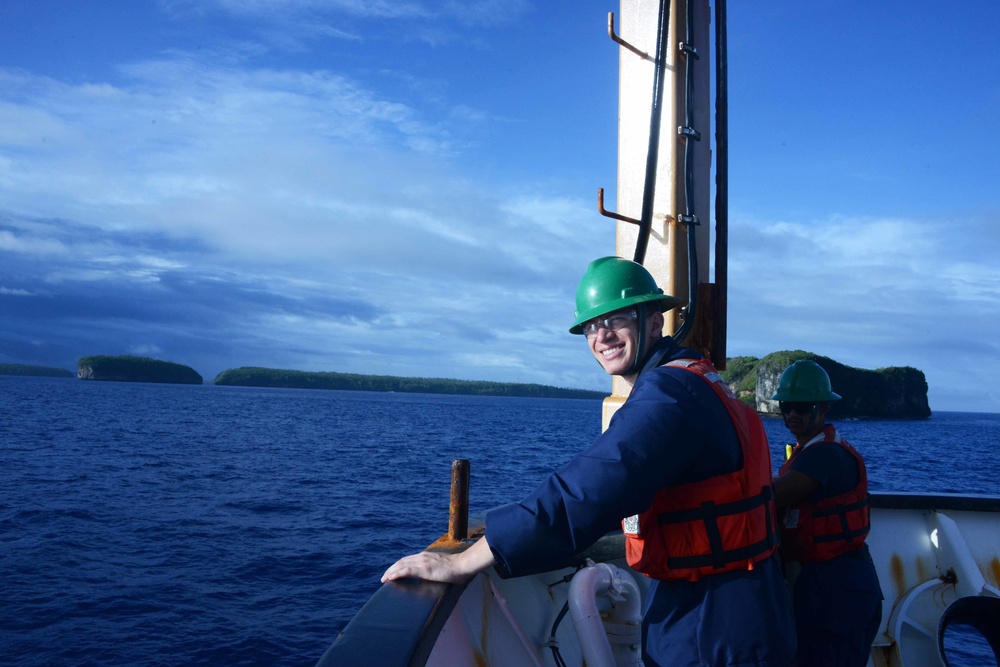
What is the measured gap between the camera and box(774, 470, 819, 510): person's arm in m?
3.68

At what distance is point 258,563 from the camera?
55.2 ft

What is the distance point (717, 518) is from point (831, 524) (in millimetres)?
1833

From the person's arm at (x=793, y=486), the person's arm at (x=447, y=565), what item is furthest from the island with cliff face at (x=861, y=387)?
the person's arm at (x=447, y=565)

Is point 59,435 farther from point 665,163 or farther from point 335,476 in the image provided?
point 665,163

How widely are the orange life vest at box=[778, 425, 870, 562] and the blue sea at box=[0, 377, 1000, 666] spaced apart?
4049mm

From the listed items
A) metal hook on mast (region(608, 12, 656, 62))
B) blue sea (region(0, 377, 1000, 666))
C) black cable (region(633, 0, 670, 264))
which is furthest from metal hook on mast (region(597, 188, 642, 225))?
blue sea (region(0, 377, 1000, 666))

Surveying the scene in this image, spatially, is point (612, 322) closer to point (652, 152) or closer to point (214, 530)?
point (652, 152)

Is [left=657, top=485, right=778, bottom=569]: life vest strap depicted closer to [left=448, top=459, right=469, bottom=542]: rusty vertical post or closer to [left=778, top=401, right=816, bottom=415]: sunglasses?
[left=448, top=459, right=469, bottom=542]: rusty vertical post

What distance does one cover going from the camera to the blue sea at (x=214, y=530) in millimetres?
11898

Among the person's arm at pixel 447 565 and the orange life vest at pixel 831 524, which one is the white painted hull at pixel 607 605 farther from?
the orange life vest at pixel 831 524

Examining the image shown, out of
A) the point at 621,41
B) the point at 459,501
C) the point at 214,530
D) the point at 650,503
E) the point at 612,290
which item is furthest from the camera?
the point at 214,530

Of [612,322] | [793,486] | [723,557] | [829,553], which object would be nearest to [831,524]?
[829,553]

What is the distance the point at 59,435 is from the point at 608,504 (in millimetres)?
52418

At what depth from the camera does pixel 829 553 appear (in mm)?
3730
